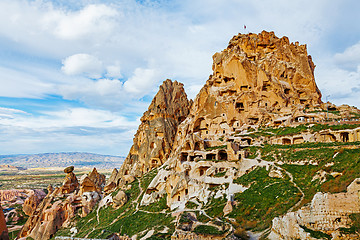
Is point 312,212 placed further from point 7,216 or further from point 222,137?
point 7,216

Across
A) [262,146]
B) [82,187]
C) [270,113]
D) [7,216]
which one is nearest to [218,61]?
[270,113]

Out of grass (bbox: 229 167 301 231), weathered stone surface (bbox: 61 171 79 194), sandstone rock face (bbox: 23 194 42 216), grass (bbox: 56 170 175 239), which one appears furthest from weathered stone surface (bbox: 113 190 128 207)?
sandstone rock face (bbox: 23 194 42 216)

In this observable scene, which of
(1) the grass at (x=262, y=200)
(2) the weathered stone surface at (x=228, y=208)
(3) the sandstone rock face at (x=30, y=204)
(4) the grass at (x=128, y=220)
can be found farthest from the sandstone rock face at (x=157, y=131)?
(2) the weathered stone surface at (x=228, y=208)

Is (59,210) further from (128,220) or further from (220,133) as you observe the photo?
(220,133)

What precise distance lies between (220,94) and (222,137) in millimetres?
13334

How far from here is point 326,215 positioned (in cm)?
1568

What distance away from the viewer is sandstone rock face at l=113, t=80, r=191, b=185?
6644 centimetres

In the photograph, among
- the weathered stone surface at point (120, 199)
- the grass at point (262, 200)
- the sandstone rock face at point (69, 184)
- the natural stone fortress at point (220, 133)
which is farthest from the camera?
the sandstone rock face at point (69, 184)

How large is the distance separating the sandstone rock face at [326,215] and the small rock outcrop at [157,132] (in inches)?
2003

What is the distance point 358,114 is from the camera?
157 ft

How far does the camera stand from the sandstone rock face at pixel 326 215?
15164 mm

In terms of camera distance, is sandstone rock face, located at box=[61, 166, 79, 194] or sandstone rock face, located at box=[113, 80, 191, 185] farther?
sandstone rock face, located at box=[113, 80, 191, 185]

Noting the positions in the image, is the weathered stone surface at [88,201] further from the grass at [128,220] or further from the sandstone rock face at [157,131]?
the sandstone rock face at [157,131]

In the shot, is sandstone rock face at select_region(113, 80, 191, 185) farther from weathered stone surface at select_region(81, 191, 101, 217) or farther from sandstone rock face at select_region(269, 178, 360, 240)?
sandstone rock face at select_region(269, 178, 360, 240)
